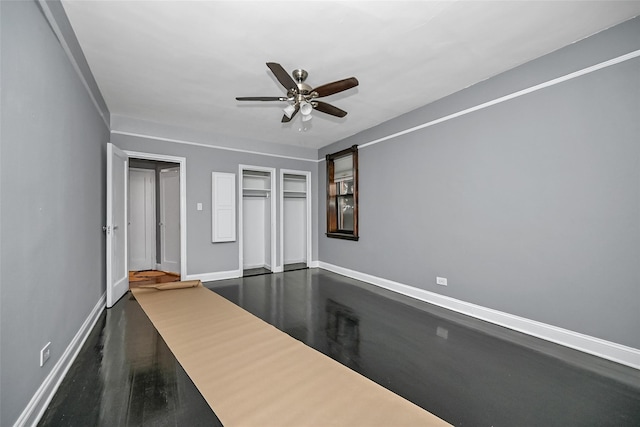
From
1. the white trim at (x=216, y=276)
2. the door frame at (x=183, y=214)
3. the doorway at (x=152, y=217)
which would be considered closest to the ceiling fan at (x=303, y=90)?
the door frame at (x=183, y=214)

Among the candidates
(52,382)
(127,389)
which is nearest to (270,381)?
(127,389)

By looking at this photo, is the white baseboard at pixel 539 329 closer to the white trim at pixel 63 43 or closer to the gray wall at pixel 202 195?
the gray wall at pixel 202 195

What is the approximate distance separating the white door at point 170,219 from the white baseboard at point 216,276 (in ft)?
3.34

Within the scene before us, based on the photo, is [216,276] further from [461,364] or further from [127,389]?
[461,364]

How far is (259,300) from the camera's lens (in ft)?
12.6

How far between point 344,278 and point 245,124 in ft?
10.8

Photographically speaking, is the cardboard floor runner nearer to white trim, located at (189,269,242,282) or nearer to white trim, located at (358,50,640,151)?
white trim, located at (189,269,242,282)

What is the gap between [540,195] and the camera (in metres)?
2.70

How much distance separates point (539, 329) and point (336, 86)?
3076mm

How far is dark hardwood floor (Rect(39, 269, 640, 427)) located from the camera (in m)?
1.64

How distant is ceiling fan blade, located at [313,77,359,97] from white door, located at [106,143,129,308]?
2.94 metres

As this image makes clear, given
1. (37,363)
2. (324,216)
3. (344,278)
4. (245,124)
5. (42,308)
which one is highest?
(245,124)

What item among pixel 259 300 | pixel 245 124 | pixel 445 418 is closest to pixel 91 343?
pixel 259 300

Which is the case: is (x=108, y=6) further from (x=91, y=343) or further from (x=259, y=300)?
(x=259, y=300)
